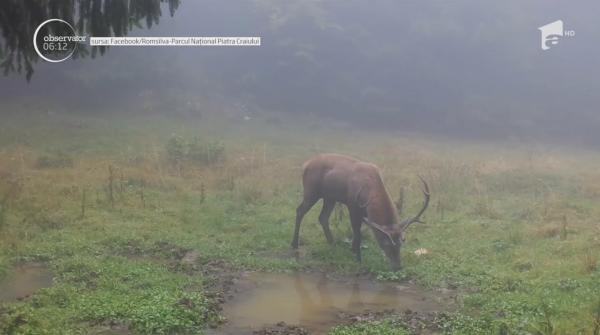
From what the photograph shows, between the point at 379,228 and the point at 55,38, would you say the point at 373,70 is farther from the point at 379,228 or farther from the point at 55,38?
the point at 55,38

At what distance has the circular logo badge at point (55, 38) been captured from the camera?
7109 millimetres

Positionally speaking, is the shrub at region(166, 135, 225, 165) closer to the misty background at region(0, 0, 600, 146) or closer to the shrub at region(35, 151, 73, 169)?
the shrub at region(35, 151, 73, 169)

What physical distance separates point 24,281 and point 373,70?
85.2ft

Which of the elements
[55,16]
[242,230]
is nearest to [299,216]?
[242,230]

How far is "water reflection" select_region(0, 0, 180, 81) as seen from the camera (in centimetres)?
659

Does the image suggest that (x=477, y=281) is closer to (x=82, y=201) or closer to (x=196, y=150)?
(x=82, y=201)

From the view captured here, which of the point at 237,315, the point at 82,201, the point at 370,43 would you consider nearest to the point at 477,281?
the point at 237,315

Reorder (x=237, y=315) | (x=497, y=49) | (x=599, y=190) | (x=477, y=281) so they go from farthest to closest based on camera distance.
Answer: (x=497, y=49), (x=599, y=190), (x=477, y=281), (x=237, y=315)

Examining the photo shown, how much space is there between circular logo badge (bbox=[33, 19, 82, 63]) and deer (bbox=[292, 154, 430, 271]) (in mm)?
5315

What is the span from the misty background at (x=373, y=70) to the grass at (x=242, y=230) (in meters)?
7.22

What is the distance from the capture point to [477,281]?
9539 millimetres

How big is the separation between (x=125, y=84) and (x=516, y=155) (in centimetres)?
1765

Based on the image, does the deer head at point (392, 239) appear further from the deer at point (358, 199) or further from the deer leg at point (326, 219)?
the deer leg at point (326, 219)

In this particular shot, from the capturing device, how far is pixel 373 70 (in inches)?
1292
